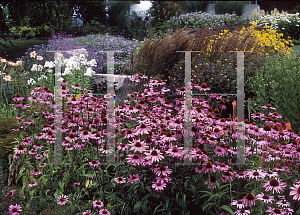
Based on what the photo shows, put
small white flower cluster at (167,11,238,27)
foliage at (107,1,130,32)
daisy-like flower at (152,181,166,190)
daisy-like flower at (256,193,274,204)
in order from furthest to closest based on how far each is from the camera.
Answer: foliage at (107,1,130,32) < small white flower cluster at (167,11,238,27) < daisy-like flower at (152,181,166,190) < daisy-like flower at (256,193,274,204)

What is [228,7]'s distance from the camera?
54.0ft

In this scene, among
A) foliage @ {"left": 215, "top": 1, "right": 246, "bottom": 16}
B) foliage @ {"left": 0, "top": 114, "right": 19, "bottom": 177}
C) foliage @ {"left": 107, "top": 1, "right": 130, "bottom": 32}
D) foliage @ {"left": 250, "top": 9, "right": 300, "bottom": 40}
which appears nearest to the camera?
foliage @ {"left": 0, "top": 114, "right": 19, "bottom": 177}

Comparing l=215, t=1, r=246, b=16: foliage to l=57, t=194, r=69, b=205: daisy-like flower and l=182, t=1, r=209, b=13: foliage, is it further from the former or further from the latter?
l=57, t=194, r=69, b=205: daisy-like flower

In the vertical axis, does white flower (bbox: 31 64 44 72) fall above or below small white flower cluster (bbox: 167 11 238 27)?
below

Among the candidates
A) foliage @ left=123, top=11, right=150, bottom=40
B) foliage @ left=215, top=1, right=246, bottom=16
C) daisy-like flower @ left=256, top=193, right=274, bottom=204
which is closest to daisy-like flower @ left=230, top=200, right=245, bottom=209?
daisy-like flower @ left=256, top=193, right=274, bottom=204

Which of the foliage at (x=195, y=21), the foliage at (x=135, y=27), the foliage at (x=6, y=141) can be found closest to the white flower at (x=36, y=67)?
the foliage at (x=6, y=141)

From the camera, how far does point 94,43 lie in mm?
8602

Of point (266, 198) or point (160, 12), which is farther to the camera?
point (160, 12)

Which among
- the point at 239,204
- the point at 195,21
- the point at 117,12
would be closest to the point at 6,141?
the point at 239,204

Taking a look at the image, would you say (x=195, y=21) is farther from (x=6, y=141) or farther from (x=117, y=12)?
(x=6, y=141)

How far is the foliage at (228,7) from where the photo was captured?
1639 cm

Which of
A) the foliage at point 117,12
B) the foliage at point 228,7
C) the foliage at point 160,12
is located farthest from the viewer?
the foliage at point 228,7

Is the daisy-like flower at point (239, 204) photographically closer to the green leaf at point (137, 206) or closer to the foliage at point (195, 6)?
the green leaf at point (137, 206)

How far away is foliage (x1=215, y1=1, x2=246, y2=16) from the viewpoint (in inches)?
645
